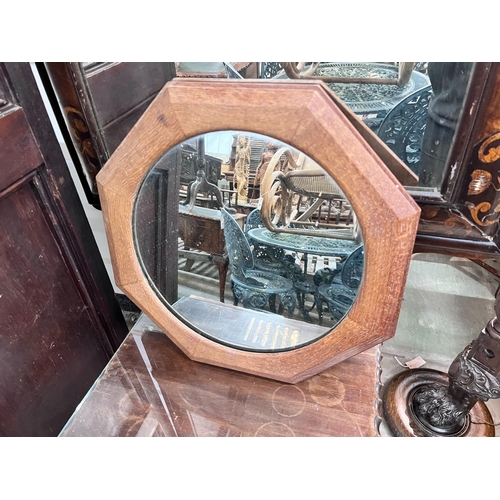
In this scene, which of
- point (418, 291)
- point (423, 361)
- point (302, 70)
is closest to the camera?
point (302, 70)

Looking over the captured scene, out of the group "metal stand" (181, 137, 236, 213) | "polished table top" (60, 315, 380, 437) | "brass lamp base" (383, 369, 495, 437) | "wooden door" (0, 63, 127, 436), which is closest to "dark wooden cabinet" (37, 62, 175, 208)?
"wooden door" (0, 63, 127, 436)

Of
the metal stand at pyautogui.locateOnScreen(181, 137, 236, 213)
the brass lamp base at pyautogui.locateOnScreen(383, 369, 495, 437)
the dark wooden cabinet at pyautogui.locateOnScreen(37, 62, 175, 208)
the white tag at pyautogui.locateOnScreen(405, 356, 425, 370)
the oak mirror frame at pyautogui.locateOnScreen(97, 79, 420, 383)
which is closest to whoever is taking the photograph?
the oak mirror frame at pyautogui.locateOnScreen(97, 79, 420, 383)

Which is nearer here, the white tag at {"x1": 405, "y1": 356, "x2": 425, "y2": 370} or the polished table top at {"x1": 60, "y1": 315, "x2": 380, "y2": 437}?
the polished table top at {"x1": 60, "y1": 315, "x2": 380, "y2": 437}

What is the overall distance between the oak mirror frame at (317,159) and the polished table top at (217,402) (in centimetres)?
10

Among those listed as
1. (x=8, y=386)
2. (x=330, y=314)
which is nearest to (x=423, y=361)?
(x=330, y=314)

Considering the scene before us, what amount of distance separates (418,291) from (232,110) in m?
1.26

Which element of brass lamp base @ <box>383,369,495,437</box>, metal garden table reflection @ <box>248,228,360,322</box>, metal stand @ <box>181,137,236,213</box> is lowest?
brass lamp base @ <box>383,369,495,437</box>

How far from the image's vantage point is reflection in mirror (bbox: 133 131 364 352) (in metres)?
0.47

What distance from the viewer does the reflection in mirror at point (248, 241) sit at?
47cm

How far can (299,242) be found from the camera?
0.55m

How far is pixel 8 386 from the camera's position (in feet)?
2.08

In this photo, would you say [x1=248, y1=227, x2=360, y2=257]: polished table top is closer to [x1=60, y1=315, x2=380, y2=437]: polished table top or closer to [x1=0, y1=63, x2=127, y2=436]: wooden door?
[x1=60, y1=315, x2=380, y2=437]: polished table top

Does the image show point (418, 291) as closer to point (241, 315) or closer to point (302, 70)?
point (241, 315)

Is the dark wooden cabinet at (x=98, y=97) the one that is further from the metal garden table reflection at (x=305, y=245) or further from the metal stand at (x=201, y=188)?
the metal garden table reflection at (x=305, y=245)
